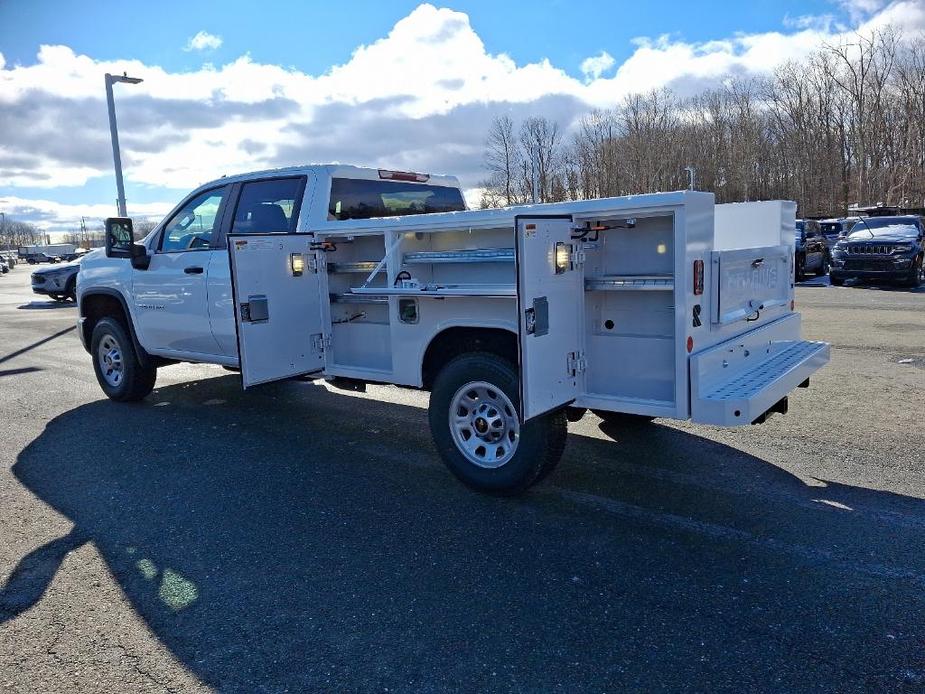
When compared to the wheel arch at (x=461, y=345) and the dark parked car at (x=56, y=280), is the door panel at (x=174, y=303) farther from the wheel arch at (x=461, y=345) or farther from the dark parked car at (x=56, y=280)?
the dark parked car at (x=56, y=280)

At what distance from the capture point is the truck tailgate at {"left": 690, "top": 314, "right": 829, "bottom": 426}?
388cm

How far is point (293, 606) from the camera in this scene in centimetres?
337

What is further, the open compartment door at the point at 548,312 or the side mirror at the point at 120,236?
the side mirror at the point at 120,236

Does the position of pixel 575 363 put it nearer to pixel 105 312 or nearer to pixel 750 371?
pixel 750 371

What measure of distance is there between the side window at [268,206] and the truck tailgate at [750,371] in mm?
3511

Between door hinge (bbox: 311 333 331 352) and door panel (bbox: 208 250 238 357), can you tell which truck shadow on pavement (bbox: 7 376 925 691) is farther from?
door panel (bbox: 208 250 238 357)

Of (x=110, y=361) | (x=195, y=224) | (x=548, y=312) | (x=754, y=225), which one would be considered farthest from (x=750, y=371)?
(x=110, y=361)

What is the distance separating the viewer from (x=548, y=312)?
3.97 metres

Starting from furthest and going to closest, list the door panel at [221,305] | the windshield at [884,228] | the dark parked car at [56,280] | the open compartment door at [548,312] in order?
the dark parked car at [56,280]
the windshield at [884,228]
the door panel at [221,305]
the open compartment door at [548,312]

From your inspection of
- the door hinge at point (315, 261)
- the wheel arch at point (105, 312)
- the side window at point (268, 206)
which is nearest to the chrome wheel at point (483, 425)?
the door hinge at point (315, 261)

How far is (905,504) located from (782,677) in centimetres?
215

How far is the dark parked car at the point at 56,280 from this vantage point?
21859mm

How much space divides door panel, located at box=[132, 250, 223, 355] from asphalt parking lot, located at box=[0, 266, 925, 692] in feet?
2.86

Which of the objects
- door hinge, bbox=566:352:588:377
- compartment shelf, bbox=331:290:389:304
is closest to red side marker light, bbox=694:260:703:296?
door hinge, bbox=566:352:588:377
